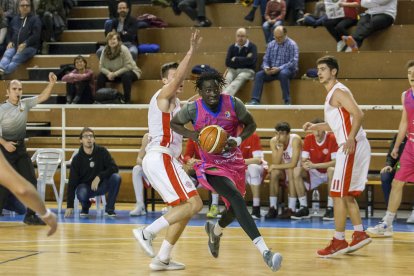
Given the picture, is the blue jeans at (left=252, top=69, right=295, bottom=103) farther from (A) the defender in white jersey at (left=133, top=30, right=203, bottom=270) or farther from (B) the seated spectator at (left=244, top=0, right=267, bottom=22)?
(A) the defender in white jersey at (left=133, top=30, right=203, bottom=270)

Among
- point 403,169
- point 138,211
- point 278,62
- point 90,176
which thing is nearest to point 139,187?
point 138,211

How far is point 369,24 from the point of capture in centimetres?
1429

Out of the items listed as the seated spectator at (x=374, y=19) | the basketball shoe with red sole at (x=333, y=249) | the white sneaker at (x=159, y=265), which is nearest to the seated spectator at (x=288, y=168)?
the seated spectator at (x=374, y=19)

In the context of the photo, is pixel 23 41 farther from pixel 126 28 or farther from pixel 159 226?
pixel 159 226

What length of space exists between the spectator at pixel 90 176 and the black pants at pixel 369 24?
15.8 feet

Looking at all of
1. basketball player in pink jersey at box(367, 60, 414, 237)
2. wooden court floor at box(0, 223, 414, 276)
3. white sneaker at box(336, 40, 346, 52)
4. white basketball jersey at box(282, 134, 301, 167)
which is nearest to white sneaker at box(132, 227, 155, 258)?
wooden court floor at box(0, 223, 414, 276)

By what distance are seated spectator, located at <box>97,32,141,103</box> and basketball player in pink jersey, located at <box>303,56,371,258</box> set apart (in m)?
6.51

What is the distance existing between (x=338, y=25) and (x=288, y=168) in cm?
364

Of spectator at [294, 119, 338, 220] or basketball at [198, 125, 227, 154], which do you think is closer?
basketball at [198, 125, 227, 154]

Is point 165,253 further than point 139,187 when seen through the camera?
No

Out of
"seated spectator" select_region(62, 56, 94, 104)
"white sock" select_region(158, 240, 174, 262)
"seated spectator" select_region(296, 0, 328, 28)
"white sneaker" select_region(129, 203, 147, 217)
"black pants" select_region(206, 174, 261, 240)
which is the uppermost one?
"seated spectator" select_region(296, 0, 328, 28)

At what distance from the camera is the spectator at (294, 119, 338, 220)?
11883 millimetres

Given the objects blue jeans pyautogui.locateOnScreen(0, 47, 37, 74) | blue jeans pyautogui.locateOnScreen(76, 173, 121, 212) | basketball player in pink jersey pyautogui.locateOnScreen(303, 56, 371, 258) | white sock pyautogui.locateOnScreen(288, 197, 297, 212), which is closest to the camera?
basketball player in pink jersey pyautogui.locateOnScreen(303, 56, 371, 258)

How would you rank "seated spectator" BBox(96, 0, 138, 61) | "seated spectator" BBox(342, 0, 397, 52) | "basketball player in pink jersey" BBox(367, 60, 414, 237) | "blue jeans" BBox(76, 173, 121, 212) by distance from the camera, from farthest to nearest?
"seated spectator" BBox(96, 0, 138, 61) → "seated spectator" BBox(342, 0, 397, 52) → "blue jeans" BBox(76, 173, 121, 212) → "basketball player in pink jersey" BBox(367, 60, 414, 237)
